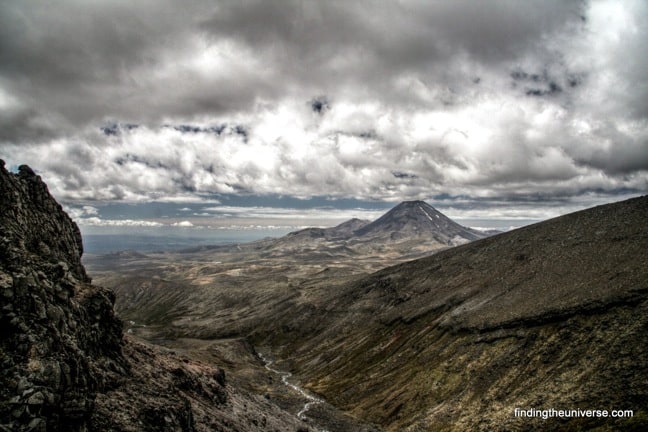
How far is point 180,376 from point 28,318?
129ft

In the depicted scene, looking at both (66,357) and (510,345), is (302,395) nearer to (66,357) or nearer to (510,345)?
(510,345)

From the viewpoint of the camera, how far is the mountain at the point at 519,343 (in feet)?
248

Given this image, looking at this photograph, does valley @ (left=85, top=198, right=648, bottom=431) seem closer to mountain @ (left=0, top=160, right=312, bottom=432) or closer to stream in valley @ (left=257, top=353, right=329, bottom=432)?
stream in valley @ (left=257, top=353, right=329, bottom=432)

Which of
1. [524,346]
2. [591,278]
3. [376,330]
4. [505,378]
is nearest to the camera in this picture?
[505,378]

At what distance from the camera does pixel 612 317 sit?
294 feet

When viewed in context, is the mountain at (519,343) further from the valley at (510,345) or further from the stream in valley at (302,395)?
the stream in valley at (302,395)

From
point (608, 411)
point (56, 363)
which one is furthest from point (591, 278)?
point (56, 363)

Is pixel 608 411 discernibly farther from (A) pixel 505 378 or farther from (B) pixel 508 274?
(B) pixel 508 274

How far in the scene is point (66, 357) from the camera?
116 feet

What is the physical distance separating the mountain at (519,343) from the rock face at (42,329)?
7663 centimetres

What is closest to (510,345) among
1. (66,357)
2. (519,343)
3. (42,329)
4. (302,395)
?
(519,343)

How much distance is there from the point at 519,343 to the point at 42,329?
110 m

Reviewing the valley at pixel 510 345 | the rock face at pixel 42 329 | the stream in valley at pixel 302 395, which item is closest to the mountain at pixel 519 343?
the valley at pixel 510 345

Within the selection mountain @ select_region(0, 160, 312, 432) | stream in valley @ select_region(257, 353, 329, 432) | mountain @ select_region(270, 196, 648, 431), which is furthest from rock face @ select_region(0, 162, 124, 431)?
mountain @ select_region(270, 196, 648, 431)
